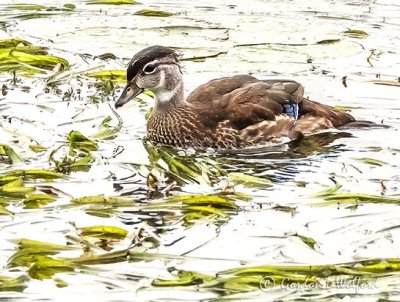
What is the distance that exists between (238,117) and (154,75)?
997mm

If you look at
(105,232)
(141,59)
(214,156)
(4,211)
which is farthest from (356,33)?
(105,232)

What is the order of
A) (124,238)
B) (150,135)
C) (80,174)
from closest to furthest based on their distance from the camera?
(124,238), (80,174), (150,135)

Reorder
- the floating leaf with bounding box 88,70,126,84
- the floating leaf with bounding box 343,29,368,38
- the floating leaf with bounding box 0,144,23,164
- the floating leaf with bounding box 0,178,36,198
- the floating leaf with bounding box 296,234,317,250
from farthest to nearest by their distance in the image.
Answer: the floating leaf with bounding box 343,29,368,38, the floating leaf with bounding box 88,70,126,84, the floating leaf with bounding box 0,144,23,164, the floating leaf with bounding box 0,178,36,198, the floating leaf with bounding box 296,234,317,250

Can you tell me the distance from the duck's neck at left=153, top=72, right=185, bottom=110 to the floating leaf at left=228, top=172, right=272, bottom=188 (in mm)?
2411

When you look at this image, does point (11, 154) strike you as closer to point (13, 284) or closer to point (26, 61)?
point (13, 284)

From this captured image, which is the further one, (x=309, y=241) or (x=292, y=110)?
(x=292, y=110)

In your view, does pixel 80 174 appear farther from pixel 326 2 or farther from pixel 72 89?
pixel 326 2

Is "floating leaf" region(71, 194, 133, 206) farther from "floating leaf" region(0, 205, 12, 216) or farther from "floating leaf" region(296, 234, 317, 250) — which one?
"floating leaf" region(296, 234, 317, 250)

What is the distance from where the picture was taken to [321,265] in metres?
8.84

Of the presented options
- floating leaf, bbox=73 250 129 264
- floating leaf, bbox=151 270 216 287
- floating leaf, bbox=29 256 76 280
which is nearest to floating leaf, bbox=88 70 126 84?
floating leaf, bbox=73 250 129 264

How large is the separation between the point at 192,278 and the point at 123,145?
159 inches

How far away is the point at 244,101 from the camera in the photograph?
13070 mm

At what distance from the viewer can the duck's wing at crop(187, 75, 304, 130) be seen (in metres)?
13.0

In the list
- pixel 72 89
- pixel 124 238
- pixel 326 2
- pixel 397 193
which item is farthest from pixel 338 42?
pixel 124 238
